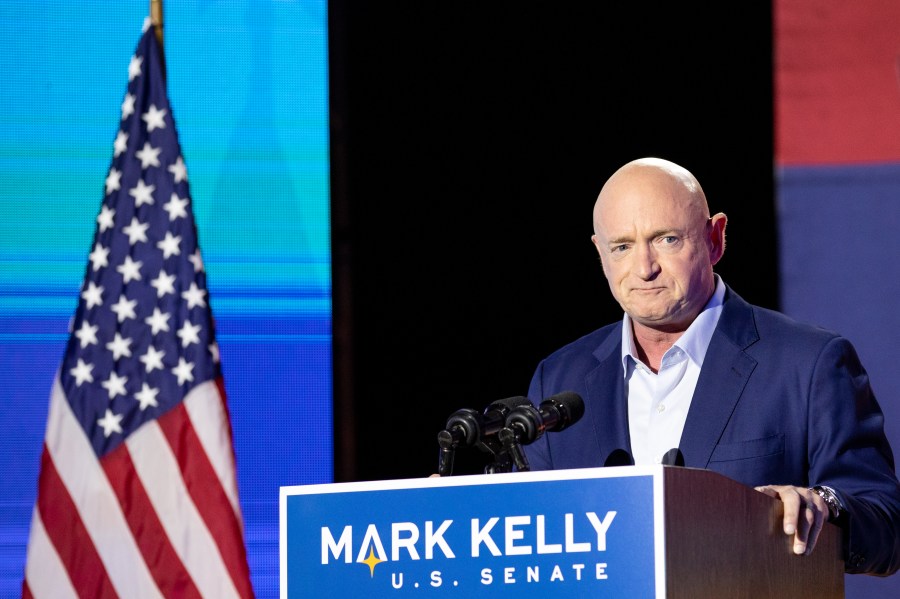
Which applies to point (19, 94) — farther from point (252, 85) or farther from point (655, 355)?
point (655, 355)

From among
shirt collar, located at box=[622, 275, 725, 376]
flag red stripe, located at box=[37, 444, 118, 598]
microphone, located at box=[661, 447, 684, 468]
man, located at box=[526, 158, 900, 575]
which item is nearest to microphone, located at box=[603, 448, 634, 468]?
man, located at box=[526, 158, 900, 575]

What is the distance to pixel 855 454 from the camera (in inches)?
86.1

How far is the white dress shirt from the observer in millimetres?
2354

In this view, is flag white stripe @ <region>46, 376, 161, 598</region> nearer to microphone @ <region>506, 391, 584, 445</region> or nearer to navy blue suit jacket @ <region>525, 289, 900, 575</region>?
navy blue suit jacket @ <region>525, 289, 900, 575</region>

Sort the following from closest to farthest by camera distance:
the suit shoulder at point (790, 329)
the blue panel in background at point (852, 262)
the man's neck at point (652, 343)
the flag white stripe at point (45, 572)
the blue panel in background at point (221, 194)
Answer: the suit shoulder at point (790, 329)
the man's neck at point (652, 343)
the flag white stripe at point (45, 572)
the blue panel in background at point (852, 262)
the blue panel in background at point (221, 194)

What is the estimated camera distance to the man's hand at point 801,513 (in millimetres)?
1734

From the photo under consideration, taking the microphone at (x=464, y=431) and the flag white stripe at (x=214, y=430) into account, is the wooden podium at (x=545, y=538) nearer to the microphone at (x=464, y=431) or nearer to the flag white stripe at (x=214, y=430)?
the microphone at (x=464, y=431)

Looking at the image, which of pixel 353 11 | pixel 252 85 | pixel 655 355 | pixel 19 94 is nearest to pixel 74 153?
pixel 19 94

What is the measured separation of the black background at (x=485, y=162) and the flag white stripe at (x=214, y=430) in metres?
0.46

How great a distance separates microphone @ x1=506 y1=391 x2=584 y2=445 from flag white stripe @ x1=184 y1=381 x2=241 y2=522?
2.17m

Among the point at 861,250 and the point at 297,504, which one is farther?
the point at 861,250

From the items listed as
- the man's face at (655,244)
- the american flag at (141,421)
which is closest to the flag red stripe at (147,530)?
the american flag at (141,421)

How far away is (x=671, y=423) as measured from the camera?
2.36 metres

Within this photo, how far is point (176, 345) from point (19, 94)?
1.15 metres
